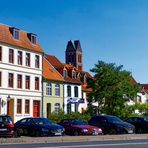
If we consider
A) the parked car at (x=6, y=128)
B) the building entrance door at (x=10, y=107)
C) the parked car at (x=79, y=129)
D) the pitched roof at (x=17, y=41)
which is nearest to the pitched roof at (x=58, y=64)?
the pitched roof at (x=17, y=41)

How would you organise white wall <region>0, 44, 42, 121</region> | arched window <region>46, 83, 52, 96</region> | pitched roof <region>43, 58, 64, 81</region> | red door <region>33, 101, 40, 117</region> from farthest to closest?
pitched roof <region>43, 58, 64, 81</region> → arched window <region>46, 83, 52, 96</region> → red door <region>33, 101, 40, 117</region> → white wall <region>0, 44, 42, 121</region>

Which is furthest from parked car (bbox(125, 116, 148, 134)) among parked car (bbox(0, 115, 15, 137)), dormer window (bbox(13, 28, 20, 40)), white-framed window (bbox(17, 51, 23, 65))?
dormer window (bbox(13, 28, 20, 40))

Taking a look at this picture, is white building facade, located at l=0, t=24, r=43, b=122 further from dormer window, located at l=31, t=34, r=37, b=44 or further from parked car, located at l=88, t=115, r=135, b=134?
parked car, located at l=88, t=115, r=135, b=134

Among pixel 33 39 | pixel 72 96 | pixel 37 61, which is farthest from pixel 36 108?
pixel 72 96

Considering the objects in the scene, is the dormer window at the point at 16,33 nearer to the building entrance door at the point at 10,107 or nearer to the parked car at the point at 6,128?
the building entrance door at the point at 10,107

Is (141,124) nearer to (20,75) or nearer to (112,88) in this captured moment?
(112,88)

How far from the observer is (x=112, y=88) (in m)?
61.1

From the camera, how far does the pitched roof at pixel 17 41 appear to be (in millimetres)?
57156

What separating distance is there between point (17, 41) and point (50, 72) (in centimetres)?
1126

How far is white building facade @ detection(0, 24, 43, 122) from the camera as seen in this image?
183 ft

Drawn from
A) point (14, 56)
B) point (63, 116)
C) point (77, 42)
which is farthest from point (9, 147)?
point (77, 42)

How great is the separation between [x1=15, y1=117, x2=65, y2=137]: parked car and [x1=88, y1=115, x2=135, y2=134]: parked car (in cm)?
549

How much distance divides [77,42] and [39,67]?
7743cm

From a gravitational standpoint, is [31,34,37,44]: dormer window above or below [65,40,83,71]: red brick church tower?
below
